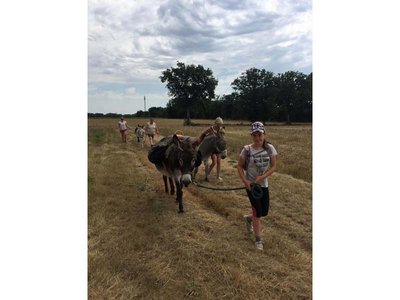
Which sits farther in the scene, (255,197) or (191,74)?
(191,74)

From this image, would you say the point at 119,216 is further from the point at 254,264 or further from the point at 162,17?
the point at 162,17

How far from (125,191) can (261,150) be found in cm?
371

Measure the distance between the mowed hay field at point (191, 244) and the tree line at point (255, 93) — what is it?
1.39 ft

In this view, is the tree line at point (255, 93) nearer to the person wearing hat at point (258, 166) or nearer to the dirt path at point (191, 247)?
the person wearing hat at point (258, 166)

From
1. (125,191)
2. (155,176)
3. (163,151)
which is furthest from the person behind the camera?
(155,176)

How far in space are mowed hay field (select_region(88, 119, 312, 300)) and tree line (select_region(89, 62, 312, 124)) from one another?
0.42m

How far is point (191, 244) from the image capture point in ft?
14.8

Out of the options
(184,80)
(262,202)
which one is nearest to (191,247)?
(262,202)

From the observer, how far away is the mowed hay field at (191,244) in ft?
11.5

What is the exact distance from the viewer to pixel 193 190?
742cm

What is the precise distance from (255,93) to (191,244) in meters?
3.19
